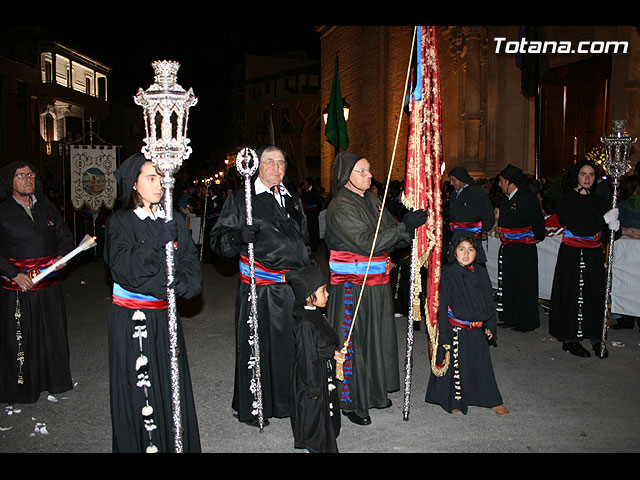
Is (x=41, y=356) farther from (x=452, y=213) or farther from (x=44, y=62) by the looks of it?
(x=44, y=62)

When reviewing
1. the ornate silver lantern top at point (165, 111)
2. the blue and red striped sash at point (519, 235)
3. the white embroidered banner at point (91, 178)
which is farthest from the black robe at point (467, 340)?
the white embroidered banner at point (91, 178)

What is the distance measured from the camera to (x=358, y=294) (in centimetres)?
482

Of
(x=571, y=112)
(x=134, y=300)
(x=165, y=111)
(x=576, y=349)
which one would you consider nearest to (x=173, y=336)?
(x=134, y=300)

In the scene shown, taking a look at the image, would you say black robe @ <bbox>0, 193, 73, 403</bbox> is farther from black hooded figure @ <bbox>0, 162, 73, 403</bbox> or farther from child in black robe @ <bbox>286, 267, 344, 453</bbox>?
child in black robe @ <bbox>286, 267, 344, 453</bbox>

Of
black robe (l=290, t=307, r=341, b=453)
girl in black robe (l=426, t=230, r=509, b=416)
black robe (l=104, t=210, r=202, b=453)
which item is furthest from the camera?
girl in black robe (l=426, t=230, r=509, b=416)

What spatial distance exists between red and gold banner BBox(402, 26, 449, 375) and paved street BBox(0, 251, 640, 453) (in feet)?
3.31

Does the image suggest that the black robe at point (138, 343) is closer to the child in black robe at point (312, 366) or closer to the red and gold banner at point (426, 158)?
the child in black robe at point (312, 366)

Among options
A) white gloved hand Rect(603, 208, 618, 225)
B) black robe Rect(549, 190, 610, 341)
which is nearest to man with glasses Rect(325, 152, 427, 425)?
black robe Rect(549, 190, 610, 341)

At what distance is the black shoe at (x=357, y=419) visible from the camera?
15.7 ft

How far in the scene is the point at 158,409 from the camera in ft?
11.3

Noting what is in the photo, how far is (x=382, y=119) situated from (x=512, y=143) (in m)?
12.6

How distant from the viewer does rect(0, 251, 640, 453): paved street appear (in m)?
4.46

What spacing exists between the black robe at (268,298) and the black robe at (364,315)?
0.38 metres

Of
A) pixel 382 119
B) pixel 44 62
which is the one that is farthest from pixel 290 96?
pixel 382 119
